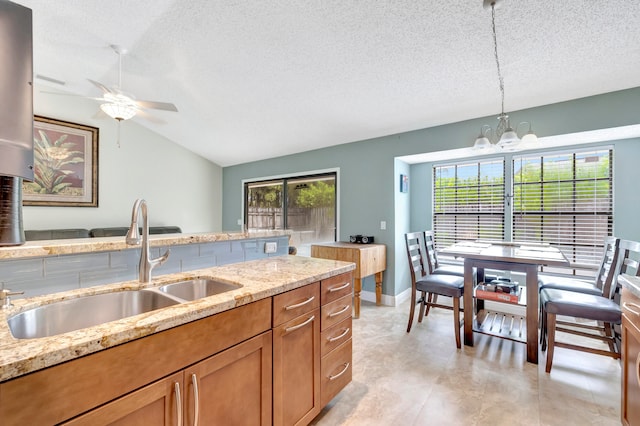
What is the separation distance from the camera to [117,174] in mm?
4699

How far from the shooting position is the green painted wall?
2.74 meters

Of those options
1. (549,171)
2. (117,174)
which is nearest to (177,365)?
(549,171)

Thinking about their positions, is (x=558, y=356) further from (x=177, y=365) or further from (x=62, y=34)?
(x=62, y=34)

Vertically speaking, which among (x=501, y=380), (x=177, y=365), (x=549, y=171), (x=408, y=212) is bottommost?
(x=501, y=380)

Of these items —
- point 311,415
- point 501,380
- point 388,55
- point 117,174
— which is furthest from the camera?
point 117,174

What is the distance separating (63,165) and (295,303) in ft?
15.4

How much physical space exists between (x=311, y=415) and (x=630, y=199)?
12.1 feet

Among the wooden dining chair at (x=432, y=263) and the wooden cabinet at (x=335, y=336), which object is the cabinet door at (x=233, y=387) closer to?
the wooden cabinet at (x=335, y=336)

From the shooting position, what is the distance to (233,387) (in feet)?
3.72

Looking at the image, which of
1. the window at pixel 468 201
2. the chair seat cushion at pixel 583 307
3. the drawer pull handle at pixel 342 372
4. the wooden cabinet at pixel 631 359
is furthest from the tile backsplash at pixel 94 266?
the window at pixel 468 201

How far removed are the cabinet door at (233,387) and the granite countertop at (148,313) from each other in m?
0.19

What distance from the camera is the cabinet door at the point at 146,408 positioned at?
0.77 m

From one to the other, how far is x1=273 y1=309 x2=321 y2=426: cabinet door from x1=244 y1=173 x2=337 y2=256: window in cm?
298

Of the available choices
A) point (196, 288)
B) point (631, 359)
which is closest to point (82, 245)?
point (196, 288)
